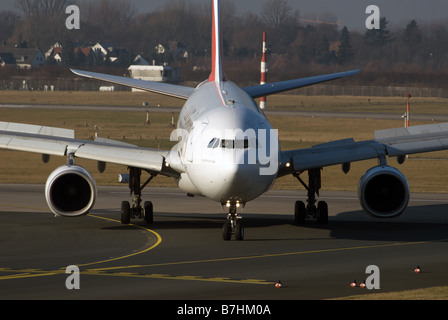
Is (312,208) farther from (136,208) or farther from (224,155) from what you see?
(224,155)

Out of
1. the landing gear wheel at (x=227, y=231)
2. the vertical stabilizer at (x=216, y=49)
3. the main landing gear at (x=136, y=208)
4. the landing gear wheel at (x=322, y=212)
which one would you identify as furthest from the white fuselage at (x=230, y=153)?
the landing gear wheel at (x=322, y=212)

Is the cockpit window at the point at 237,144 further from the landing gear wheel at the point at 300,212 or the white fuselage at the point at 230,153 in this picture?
the landing gear wheel at the point at 300,212

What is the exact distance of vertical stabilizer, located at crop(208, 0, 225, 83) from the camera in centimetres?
3481

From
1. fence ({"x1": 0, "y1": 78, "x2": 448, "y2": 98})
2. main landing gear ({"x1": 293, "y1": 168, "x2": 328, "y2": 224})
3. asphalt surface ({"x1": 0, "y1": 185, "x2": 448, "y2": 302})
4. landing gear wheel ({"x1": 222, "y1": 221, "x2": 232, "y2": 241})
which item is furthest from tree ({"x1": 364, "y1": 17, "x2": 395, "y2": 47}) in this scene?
landing gear wheel ({"x1": 222, "y1": 221, "x2": 232, "y2": 241})

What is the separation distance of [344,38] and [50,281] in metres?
179

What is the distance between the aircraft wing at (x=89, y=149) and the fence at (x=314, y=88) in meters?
109

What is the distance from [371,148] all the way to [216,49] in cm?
749

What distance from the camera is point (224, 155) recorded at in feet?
85.9

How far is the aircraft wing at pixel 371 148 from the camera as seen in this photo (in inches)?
1234

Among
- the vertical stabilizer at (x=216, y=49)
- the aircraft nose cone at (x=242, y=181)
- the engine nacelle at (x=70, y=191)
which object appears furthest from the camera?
the vertical stabilizer at (x=216, y=49)

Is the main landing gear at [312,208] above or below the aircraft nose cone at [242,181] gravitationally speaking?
above

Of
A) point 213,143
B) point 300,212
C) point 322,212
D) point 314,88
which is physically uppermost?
point 314,88

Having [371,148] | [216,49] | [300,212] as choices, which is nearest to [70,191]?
[300,212]
